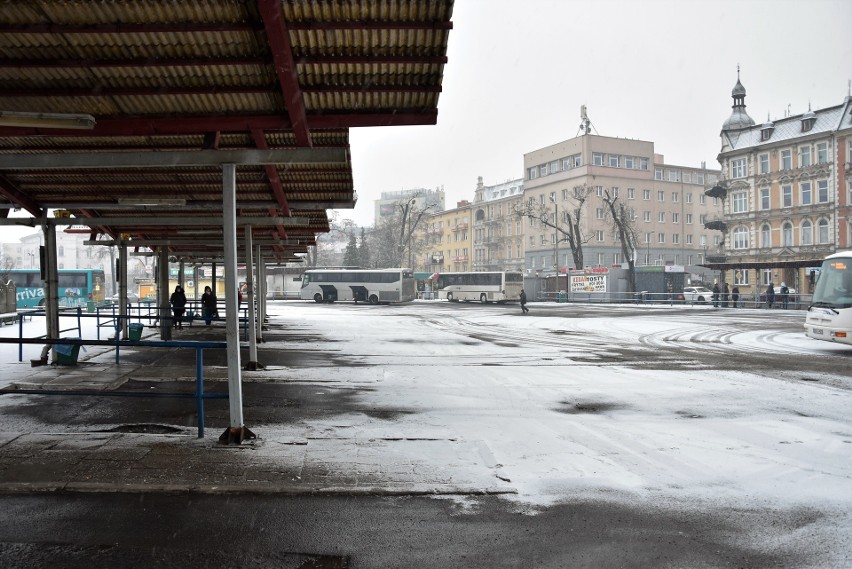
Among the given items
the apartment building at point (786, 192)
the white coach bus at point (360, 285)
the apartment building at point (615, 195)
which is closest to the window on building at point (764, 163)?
the apartment building at point (786, 192)

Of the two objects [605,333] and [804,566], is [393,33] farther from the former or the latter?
[605,333]

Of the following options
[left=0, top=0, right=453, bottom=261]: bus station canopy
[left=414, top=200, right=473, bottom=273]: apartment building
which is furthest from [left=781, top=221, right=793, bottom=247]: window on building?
[left=0, top=0, right=453, bottom=261]: bus station canopy

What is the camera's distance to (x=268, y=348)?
58.0ft

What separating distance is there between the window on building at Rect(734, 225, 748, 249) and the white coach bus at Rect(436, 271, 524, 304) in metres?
19.5

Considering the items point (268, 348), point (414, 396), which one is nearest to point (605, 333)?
point (268, 348)

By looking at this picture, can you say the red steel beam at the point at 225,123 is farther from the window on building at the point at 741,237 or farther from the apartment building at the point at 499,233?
the apartment building at the point at 499,233

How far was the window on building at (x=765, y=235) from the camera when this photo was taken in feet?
176

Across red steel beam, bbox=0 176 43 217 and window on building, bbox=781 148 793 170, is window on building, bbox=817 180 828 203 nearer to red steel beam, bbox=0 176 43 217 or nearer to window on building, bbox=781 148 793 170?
window on building, bbox=781 148 793 170

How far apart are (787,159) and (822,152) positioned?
2.83 metres

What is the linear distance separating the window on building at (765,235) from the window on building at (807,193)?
11.3 feet

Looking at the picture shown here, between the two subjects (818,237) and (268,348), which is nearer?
(268,348)

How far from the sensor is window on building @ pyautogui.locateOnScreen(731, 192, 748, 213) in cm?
5566

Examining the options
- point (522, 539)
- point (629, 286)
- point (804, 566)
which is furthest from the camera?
point (629, 286)

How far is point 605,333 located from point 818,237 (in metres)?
37.8
